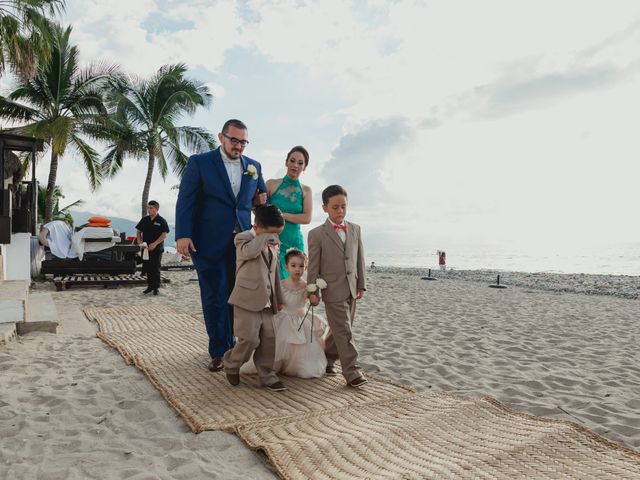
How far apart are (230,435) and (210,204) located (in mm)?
1968

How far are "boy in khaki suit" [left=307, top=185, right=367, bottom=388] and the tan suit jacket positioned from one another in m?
0.40

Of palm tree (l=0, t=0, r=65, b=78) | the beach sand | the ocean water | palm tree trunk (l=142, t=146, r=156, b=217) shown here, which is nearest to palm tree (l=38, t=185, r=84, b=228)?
palm tree trunk (l=142, t=146, r=156, b=217)

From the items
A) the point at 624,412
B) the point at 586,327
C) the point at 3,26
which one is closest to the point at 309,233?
the point at 624,412

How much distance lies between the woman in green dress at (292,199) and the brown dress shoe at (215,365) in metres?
0.94

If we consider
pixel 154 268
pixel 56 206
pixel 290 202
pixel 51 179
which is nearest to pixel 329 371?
pixel 290 202

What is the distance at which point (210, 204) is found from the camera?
4.04 meters

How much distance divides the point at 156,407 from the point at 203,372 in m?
0.86

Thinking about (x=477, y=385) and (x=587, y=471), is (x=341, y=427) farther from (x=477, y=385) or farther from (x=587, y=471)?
(x=477, y=385)

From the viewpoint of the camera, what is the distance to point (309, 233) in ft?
12.7

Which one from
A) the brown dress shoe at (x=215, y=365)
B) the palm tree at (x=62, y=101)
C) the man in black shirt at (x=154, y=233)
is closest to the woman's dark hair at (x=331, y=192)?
the brown dress shoe at (x=215, y=365)

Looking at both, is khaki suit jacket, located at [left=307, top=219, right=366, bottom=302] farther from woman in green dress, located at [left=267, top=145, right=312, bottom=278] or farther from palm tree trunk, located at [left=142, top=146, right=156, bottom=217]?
palm tree trunk, located at [left=142, top=146, right=156, bottom=217]

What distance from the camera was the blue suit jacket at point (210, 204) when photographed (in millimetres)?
3986

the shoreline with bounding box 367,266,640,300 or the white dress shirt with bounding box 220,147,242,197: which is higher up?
the white dress shirt with bounding box 220,147,242,197

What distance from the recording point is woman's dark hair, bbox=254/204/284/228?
3.53 m
